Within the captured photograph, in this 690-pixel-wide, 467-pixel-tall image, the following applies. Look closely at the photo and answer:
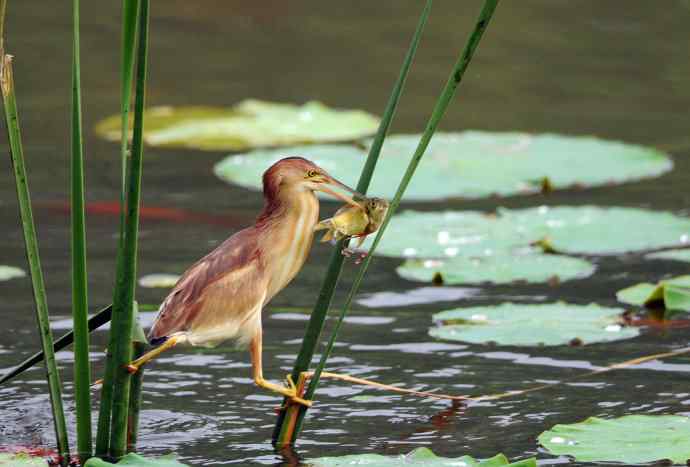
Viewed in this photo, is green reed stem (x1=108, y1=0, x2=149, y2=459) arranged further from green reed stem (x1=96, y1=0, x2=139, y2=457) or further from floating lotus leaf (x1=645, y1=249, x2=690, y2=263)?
floating lotus leaf (x1=645, y1=249, x2=690, y2=263)

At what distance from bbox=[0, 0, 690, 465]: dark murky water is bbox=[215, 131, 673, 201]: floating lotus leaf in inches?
4.2

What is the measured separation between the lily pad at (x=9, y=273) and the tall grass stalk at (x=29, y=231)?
2.80 meters

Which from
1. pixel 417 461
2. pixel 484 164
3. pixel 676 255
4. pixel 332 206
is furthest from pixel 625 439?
pixel 484 164

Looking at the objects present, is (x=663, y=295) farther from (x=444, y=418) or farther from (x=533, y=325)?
(x=444, y=418)

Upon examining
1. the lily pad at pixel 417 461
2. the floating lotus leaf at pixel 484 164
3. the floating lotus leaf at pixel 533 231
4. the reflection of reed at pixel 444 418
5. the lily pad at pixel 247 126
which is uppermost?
the lily pad at pixel 247 126

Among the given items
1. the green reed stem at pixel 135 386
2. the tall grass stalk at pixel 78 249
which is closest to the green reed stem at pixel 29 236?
the tall grass stalk at pixel 78 249

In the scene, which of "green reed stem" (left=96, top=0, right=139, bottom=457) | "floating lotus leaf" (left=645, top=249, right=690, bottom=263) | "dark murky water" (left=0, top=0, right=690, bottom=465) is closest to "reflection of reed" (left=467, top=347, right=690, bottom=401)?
"dark murky water" (left=0, top=0, right=690, bottom=465)

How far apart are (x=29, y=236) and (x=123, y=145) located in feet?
1.22

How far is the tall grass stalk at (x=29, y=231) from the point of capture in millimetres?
3256

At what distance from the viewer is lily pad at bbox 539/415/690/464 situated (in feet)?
12.3

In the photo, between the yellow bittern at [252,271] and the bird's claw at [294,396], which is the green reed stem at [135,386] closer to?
the yellow bittern at [252,271]

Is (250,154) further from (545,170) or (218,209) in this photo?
(545,170)

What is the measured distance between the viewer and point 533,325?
5.38m

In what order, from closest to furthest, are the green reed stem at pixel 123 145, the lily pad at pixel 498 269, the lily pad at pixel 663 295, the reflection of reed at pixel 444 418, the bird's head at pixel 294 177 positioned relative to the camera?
the green reed stem at pixel 123 145, the bird's head at pixel 294 177, the reflection of reed at pixel 444 418, the lily pad at pixel 663 295, the lily pad at pixel 498 269
